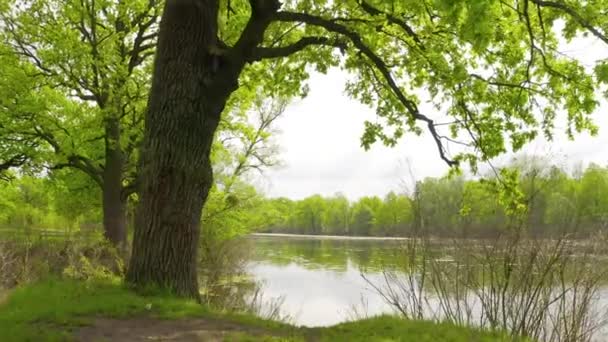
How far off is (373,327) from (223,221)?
1573 centimetres

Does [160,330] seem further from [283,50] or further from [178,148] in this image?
[283,50]

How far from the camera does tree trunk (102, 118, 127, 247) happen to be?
1498 cm

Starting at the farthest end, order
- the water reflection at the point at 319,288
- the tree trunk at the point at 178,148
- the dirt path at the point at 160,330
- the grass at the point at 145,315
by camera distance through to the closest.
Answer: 1. the water reflection at the point at 319,288
2. the tree trunk at the point at 178,148
3. the grass at the point at 145,315
4. the dirt path at the point at 160,330

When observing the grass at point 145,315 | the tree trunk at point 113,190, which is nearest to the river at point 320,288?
the grass at point 145,315

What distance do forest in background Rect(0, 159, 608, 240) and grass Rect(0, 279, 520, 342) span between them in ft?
6.06

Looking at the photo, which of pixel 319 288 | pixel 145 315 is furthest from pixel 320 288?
pixel 145 315

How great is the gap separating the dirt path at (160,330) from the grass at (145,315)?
4.2 inches

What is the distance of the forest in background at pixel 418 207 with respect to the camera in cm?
719

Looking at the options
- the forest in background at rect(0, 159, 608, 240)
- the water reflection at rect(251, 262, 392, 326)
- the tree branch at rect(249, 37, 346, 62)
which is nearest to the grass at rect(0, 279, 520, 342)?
the forest in background at rect(0, 159, 608, 240)

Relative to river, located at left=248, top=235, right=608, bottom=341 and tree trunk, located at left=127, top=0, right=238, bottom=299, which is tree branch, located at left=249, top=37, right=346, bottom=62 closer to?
tree trunk, located at left=127, top=0, right=238, bottom=299

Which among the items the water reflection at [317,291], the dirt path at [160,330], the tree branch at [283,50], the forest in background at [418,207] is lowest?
the water reflection at [317,291]

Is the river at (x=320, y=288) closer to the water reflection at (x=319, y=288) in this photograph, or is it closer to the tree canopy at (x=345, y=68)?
the water reflection at (x=319, y=288)

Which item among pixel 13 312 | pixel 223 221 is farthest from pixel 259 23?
pixel 223 221

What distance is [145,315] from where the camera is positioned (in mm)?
5719
